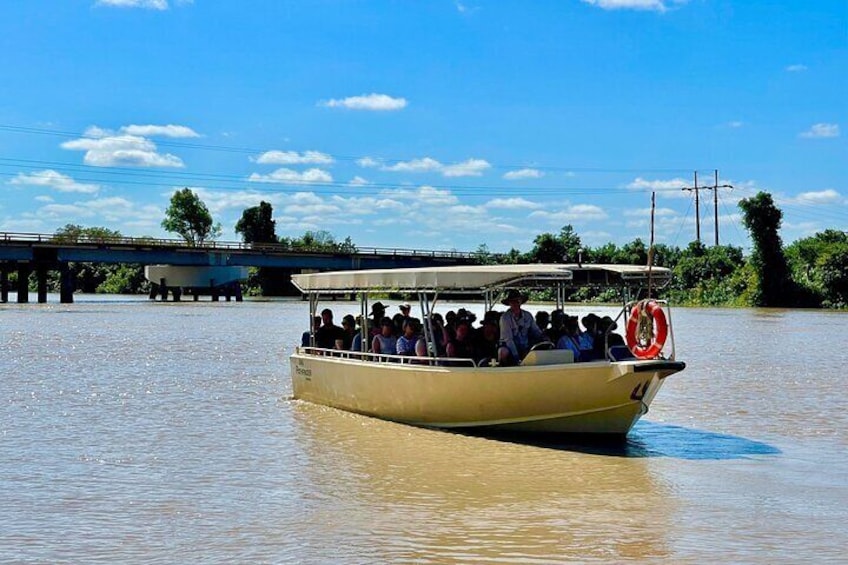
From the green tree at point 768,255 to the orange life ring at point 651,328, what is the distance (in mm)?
60368

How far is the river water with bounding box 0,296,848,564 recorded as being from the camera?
9.53m

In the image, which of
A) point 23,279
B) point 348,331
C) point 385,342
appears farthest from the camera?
point 23,279

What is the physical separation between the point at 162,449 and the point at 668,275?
7.37 m

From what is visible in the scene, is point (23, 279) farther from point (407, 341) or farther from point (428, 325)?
point (428, 325)

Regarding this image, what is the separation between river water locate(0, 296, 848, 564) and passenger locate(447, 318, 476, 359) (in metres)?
1.17

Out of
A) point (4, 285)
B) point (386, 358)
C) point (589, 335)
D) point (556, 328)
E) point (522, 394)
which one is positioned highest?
point (4, 285)

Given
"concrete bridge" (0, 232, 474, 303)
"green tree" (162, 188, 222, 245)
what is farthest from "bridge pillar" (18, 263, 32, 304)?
"green tree" (162, 188, 222, 245)

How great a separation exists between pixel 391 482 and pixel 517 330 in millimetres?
3341

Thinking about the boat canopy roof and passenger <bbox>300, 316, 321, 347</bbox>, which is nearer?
the boat canopy roof

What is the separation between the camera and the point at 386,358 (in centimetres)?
1602

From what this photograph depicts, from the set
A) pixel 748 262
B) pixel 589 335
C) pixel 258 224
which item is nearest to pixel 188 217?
pixel 258 224

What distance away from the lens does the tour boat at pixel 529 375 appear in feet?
44.6

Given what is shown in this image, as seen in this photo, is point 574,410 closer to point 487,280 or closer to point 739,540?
point 487,280

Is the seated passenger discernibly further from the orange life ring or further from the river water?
the river water
